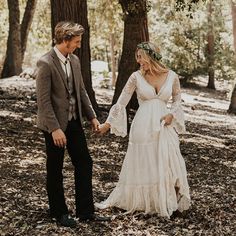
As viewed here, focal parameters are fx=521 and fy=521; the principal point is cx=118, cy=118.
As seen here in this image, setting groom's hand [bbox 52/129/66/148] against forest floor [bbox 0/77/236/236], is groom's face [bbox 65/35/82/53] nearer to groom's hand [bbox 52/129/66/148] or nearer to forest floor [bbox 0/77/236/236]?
groom's hand [bbox 52/129/66/148]

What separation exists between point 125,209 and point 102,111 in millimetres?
7577

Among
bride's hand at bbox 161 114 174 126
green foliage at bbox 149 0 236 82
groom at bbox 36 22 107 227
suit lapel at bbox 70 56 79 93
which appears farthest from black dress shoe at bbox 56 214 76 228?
green foliage at bbox 149 0 236 82

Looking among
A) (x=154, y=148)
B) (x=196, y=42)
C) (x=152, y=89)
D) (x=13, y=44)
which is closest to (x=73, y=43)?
(x=152, y=89)

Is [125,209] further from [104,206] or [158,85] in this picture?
[158,85]

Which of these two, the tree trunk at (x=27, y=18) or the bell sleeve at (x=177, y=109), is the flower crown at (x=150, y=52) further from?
the tree trunk at (x=27, y=18)

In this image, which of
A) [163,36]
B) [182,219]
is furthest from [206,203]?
[163,36]


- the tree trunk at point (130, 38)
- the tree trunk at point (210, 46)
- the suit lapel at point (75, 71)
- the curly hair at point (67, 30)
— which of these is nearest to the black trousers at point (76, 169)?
the suit lapel at point (75, 71)

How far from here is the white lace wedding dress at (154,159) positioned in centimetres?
611

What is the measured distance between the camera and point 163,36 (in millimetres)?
34781

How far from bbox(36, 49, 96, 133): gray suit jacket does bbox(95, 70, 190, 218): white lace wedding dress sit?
1097 mm

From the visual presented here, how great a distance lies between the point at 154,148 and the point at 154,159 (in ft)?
0.43

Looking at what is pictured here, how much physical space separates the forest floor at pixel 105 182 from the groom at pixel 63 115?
0.27m

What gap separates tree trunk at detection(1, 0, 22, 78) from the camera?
2069 cm

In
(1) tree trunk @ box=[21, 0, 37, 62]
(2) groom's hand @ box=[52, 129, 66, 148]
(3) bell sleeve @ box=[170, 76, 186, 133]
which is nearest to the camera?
(2) groom's hand @ box=[52, 129, 66, 148]
